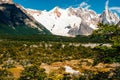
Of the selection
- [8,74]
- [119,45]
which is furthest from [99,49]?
[8,74]

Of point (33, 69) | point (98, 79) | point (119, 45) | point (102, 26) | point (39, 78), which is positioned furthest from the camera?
point (33, 69)

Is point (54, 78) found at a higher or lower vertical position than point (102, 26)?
lower

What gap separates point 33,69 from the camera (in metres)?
74.0

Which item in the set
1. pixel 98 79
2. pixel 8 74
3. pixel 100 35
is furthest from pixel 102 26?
pixel 8 74

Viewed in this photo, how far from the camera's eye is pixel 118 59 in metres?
37.9

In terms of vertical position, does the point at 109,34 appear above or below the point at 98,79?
above

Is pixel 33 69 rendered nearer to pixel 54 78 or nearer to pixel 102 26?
pixel 54 78

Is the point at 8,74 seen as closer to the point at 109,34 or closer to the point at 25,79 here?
the point at 25,79

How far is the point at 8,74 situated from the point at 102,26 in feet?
195

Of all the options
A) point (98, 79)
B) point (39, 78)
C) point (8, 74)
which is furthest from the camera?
point (8, 74)

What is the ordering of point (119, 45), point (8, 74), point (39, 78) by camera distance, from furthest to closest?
point (8, 74), point (39, 78), point (119, 45)

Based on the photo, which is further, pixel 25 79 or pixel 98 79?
pixel 25 79

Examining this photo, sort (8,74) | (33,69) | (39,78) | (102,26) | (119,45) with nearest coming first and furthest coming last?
(119,45) → (102,26) → (39,78) → (33,69) → (8,74)

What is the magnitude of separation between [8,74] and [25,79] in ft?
70.7
